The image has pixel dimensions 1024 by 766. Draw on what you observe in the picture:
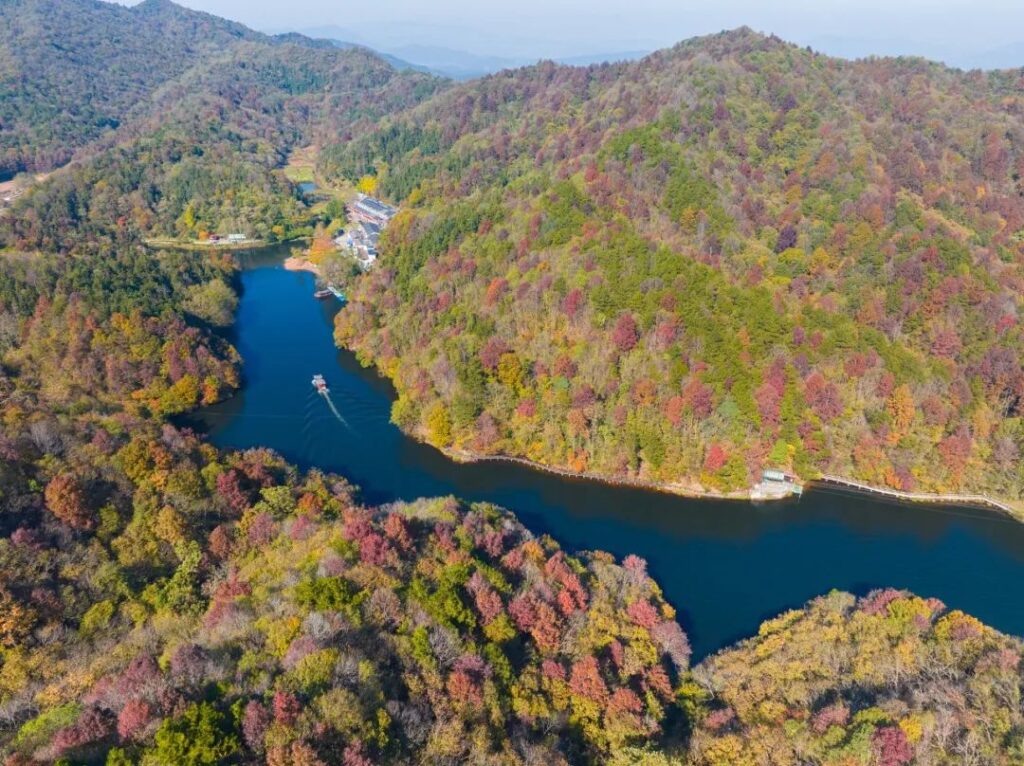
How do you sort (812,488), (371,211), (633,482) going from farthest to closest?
1. (371,211)
2. (633,482)
3. (812,488)

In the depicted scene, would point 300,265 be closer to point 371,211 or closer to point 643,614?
point 371,211

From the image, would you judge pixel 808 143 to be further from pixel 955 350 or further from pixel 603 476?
pixel 603 476

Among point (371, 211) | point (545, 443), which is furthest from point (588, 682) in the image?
point (371, 211)

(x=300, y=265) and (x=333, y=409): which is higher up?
(x=300, y=265)

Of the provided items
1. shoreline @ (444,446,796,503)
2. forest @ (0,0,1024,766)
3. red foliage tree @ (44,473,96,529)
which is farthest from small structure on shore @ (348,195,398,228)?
red foliage tree @ (44,473,96,529)

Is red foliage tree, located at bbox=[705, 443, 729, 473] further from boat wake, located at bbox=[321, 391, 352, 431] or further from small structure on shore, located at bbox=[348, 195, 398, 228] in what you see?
small structure on shore, located at bbox=[348, 195, 398, 228]

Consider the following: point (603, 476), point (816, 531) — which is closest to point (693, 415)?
point (603, 476)

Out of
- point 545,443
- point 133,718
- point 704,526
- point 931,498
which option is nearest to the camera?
point 133,718
